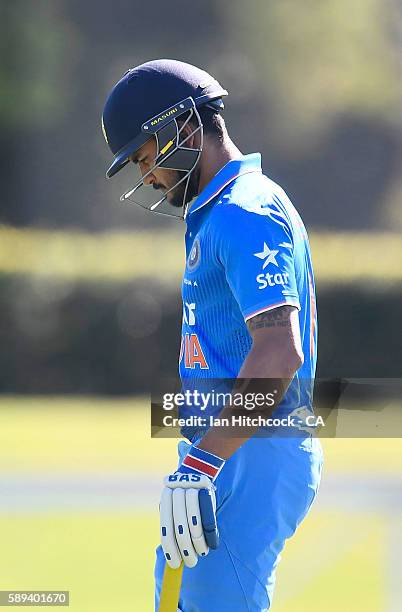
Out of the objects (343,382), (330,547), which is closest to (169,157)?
(343,382)

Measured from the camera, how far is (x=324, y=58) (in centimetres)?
1275

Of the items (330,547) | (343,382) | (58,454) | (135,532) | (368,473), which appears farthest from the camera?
(58,454)

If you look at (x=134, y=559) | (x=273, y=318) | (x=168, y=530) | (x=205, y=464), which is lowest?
(x=134, y=559)

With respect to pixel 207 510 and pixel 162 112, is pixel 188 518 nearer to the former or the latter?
pixel 207 510

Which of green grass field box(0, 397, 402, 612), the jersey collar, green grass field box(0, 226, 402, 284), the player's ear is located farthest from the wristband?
green grass field box(0, 226, 402, 284)

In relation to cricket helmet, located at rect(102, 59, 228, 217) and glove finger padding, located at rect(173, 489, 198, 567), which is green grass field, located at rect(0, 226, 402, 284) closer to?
cricket helmet, located at rect(102, 59, 228, 217)

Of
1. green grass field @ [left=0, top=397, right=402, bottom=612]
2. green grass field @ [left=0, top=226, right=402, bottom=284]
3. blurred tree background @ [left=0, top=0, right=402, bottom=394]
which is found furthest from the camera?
green grass field @ [left=0, top=226, right=402, bottom=284]

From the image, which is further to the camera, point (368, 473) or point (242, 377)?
point (368, 473)

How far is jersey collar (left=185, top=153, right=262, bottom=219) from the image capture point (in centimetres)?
210

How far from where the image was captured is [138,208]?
11992 mm

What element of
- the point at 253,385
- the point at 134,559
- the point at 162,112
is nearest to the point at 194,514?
the point at 253,385

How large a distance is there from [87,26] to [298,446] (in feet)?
36.7

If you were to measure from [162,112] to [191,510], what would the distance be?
754 mm

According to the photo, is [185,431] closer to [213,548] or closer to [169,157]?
[213,548]
